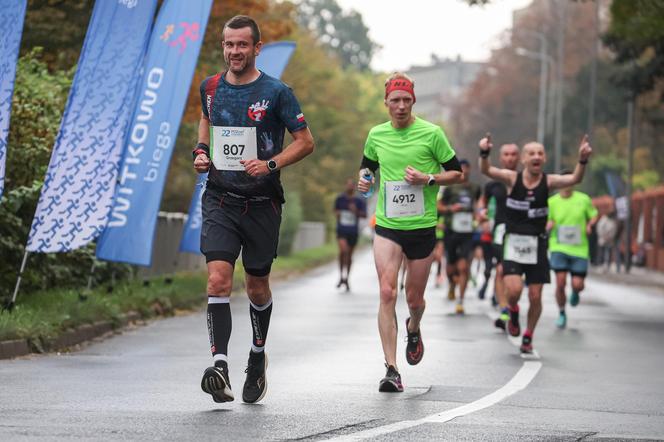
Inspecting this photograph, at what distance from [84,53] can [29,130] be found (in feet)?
5.12

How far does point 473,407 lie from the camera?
29.3 feet

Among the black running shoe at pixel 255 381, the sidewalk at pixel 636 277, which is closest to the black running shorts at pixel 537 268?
the black running shoe at pixel 255 381

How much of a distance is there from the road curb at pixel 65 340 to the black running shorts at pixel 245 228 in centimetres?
395

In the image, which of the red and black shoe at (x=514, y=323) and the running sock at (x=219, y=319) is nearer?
the running sock at (x=219, y=319)

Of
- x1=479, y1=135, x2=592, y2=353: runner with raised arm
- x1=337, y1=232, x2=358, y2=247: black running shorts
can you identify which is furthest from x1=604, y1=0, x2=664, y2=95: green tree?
x1=479, y1=135, x2=592, y2=353: runner with raised arm

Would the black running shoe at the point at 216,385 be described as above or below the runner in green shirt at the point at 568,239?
below

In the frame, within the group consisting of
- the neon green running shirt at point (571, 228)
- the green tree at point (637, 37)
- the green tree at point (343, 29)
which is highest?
the green tree at point (343, 29)

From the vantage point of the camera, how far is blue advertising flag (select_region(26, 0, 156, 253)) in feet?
45.7

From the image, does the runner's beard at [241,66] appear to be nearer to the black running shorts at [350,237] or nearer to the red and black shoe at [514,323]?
the red and black shoe at [514,323]

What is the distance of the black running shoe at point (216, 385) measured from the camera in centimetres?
812

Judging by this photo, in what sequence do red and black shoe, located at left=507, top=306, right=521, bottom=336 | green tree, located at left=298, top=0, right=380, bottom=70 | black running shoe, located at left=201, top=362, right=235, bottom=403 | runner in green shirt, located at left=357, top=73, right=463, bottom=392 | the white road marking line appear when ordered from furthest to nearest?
1. green tree, located at left=298, top=0, right=380, bottom=70
2. red and black shoe, located at left=507, top=306, right=521, bottom=336
3. runner in green shirt, located at left=357, top=73, right=463, bottom=392
4. black running shoe, located at left=201, top=362, right=235, bottom=403
5. the white road marking line

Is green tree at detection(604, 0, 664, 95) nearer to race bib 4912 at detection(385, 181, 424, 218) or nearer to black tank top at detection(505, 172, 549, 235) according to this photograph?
black tank top at detection(505, 172, 549, 235)

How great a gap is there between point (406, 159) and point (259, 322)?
208cm

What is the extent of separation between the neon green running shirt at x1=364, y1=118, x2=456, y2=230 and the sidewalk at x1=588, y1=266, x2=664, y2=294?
22.5 metres
